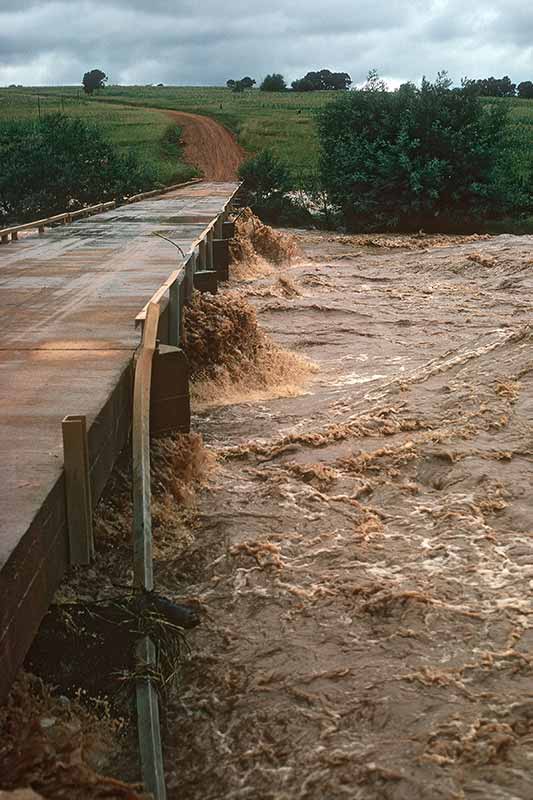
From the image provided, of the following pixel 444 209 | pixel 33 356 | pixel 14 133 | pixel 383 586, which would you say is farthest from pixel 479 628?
pixel 14 133

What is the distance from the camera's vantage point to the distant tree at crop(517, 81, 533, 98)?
299ft

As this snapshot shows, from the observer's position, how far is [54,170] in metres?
31.2

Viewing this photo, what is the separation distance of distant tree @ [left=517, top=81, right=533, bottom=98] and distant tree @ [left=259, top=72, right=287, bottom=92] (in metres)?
26.4

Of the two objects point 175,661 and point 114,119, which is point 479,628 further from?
point 114,119

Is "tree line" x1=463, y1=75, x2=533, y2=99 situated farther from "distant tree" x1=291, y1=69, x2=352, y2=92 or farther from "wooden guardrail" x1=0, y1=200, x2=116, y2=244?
"wooden guardrail" x1=0, y1=200, x2=116, y2=244

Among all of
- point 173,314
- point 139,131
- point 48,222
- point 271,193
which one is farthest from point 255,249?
point 139,131

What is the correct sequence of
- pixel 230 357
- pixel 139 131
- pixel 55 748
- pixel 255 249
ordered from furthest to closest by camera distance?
pixel 139 131 < pixel 255 249 < pixel 230 357 < pixel 55 748

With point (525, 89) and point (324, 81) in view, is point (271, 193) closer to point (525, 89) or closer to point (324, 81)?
point (525, 89)

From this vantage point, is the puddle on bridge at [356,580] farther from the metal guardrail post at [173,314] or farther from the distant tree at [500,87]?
the distant tree at [500,87]

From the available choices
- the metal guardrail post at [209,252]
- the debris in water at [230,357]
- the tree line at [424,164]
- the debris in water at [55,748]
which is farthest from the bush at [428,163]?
the debris in water at [55,748]

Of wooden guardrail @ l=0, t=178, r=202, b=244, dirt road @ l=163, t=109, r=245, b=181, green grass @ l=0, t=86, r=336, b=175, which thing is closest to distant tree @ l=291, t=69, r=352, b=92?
green grass @ l=0, t=86, r=336, b=175

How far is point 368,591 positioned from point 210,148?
4614 centimetres

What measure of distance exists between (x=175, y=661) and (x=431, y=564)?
2232 millimetres

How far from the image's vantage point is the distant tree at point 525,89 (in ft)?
299
